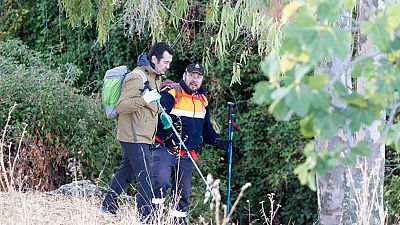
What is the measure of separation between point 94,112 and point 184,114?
3.34 metres

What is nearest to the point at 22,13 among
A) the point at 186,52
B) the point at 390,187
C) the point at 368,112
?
the point at 186,52

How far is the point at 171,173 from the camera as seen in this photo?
746cm

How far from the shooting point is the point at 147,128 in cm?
712

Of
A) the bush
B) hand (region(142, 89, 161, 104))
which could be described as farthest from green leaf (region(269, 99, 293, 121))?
the bush

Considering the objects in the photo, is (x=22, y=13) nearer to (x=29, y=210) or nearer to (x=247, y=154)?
(x=247, y=154)

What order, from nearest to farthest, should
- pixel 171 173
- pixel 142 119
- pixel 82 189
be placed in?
pixel 142 119
pixel 171 173
pixel 82 189

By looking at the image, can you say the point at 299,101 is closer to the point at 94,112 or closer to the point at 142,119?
the point at 142,119

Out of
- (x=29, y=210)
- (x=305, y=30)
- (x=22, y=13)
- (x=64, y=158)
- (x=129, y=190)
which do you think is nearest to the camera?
(x=305, y=30)

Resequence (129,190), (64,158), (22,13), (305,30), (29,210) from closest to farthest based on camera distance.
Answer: (305,30) → (29,210) → (64,158) → (129,190) → (22,13)

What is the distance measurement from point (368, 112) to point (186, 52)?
9869mm

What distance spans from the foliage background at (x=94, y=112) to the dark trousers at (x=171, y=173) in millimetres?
1539

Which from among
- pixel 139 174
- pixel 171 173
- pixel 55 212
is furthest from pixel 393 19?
pixel 55 212

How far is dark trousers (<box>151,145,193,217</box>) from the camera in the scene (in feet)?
A: 23.8

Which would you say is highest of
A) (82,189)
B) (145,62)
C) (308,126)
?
(308,126)
